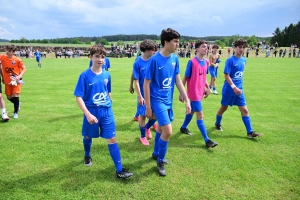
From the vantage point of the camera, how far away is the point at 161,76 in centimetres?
360

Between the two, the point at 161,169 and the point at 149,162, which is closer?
the point at 161,169

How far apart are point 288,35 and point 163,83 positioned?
93.2 meters

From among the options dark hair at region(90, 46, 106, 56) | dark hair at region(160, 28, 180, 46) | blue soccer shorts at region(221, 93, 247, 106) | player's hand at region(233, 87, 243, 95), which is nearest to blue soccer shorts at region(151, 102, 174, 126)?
dark hair at region(160, 28, 180, 46)

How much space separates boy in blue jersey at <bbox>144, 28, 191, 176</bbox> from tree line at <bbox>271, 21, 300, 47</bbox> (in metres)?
86.3

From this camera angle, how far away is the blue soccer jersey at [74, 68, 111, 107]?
3.41 meters

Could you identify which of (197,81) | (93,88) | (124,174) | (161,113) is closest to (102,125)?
(93,88)

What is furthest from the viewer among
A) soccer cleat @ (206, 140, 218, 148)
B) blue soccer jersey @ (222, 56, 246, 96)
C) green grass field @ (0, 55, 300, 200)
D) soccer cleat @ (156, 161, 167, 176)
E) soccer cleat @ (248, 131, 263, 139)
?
blue soccer jersey @ (222, 56, 246, 96)

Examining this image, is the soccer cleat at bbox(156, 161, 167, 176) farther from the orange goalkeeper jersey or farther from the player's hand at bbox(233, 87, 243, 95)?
the orange goalkeeper jersey

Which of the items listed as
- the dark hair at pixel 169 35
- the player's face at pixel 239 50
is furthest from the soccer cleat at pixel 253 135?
the dark hair at pixel 169 35

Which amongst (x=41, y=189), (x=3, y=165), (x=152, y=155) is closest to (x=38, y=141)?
(x=3, y=165)

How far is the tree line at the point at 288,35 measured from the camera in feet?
243

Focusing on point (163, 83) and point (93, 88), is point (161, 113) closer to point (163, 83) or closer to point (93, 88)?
point (163, 83)

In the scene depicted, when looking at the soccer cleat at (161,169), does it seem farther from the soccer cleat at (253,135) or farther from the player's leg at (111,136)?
the soccer cleat at (253,135)

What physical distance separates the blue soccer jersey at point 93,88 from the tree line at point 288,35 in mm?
87021
